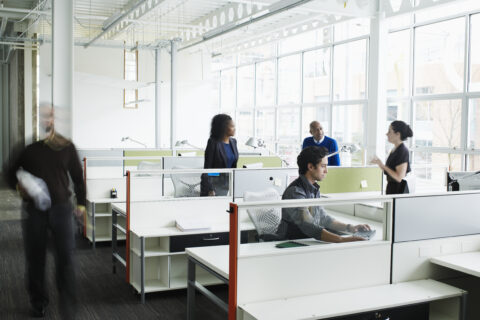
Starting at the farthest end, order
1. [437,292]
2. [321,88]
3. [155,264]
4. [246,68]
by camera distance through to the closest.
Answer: [246,68]
[321,88]
[155,264]
[437,292]

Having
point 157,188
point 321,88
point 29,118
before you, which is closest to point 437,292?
point 157,188

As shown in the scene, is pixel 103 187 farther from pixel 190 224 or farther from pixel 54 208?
pixel 54 208

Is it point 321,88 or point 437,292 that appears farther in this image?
point 321,88

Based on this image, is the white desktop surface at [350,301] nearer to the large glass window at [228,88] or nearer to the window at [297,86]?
the window at [297,86]

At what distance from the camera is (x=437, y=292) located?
8.72 feet

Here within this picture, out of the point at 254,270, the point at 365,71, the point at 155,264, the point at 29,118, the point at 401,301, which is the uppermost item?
the point at 365,71

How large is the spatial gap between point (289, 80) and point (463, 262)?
8.93 metres

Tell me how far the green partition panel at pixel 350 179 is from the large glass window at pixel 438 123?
8.47 feet

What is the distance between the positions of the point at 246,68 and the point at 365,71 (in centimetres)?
468

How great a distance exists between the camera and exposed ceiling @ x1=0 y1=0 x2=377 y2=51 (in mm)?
7133

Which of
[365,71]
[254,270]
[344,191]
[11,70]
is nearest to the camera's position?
[254,270]

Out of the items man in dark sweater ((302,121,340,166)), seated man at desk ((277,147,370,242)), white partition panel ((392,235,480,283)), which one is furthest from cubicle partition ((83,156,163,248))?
white partition panel ((392,235,480,283))

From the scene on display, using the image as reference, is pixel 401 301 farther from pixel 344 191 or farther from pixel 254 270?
pixel 344 191

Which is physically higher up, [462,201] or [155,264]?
[462,201]
